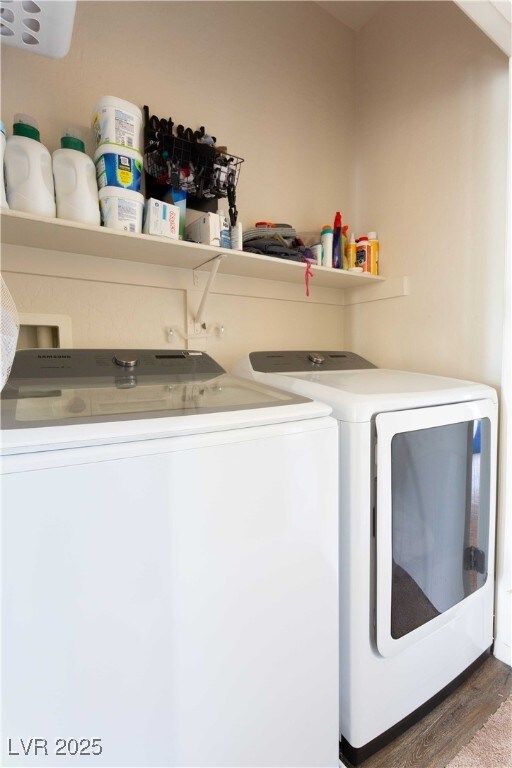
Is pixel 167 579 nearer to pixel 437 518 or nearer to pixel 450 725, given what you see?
pixel 437 518

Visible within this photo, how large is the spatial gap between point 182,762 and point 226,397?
0.82m

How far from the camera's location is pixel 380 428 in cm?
104

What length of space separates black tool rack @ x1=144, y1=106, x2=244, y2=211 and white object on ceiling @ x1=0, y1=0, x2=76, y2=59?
0.36 metres

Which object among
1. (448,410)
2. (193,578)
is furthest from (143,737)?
(448,410)

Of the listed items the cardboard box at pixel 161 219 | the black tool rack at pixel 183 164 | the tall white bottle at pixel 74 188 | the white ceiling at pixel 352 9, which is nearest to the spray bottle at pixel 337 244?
the black tool rack at pixel 183 164

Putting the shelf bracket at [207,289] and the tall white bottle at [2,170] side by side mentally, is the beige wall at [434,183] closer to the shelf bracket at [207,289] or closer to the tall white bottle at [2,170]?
the shelf bracket at [207,289]

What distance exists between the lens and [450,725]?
125 centimetres

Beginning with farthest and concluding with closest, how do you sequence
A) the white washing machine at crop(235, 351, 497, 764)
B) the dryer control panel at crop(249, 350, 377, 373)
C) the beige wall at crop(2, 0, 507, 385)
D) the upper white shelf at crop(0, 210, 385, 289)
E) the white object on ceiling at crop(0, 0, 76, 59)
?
the dryer control panel at crop(249, 350, 377, 373)
the beige wall at crop(2, 0, 507, 385)
the upper white shelf at crop(0, 210, 385, 289)
the white washing machine at crop(235, 351, 497, 764)
the white object on ceiling at crop(0, 0, 76, 59)

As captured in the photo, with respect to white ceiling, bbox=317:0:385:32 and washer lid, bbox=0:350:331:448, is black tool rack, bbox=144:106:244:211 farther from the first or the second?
white ceiling, bbox=317:0:385:32

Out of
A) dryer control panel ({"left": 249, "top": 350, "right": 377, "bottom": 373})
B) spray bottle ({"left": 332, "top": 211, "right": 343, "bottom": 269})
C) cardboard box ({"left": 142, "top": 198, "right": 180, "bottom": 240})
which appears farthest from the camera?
spray bottle ({"left": 332, "top": 211, "right": 343, "bottom": 269})

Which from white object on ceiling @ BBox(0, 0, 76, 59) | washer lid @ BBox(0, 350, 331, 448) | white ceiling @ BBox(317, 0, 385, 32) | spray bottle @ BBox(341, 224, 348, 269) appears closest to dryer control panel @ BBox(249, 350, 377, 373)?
washer lid @ BBox(0, 350, 331, 448)

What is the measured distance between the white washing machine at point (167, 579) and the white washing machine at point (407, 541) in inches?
→ 4.0

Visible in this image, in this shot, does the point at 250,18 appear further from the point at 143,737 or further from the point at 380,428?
the point at 143,737

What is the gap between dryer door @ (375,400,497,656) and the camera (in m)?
1.07
